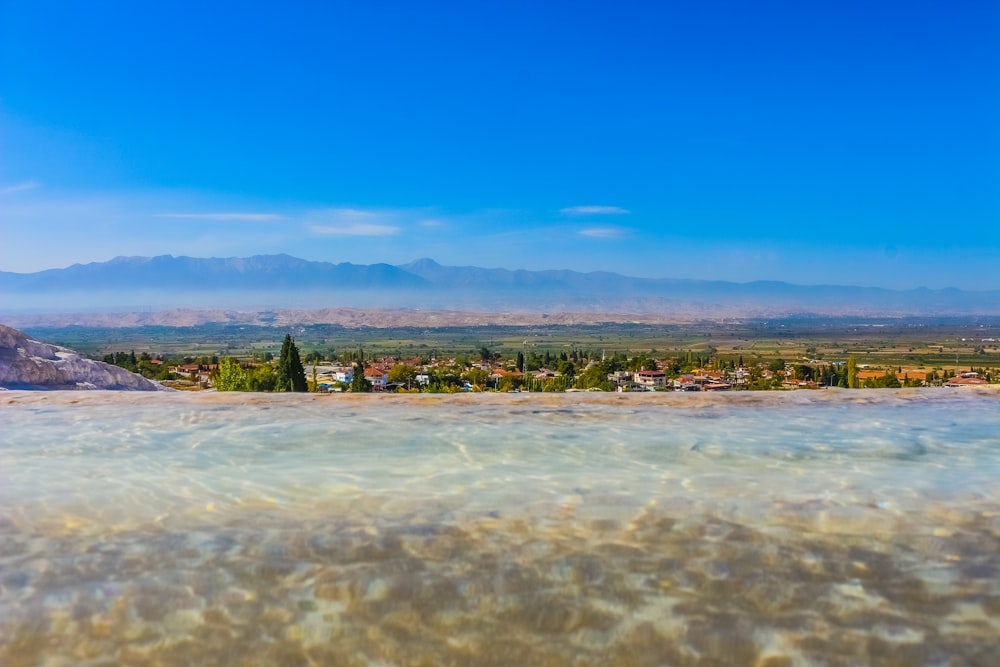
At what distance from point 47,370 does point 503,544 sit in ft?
20.2

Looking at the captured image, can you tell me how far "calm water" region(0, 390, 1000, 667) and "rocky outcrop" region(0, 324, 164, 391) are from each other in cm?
248

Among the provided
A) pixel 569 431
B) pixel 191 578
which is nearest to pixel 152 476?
pixel 191 578

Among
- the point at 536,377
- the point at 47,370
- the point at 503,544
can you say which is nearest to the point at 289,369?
the point at 47,370

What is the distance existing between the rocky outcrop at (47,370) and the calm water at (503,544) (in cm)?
248

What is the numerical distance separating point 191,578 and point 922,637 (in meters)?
1.98

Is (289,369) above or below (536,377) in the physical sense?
above

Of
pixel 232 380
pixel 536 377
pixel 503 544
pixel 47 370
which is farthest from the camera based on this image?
pixel 536 377

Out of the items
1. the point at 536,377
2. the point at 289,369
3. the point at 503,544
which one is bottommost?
the point at 536,377

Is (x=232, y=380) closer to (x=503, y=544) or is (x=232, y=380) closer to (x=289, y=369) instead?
(x=289, y=369)

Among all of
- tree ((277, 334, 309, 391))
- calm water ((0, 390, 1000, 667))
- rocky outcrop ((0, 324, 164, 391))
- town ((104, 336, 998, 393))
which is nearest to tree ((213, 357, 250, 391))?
town ((104, 336, 998, 393))

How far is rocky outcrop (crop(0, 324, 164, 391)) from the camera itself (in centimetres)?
692

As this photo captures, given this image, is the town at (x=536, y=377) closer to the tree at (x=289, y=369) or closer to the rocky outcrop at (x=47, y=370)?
the tree at (x=289, y=369)

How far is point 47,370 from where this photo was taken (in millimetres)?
7141

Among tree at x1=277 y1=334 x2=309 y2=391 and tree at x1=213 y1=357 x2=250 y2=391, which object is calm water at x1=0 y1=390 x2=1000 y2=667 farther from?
tree at x1=277 y1=334 x2=309 y2=391
